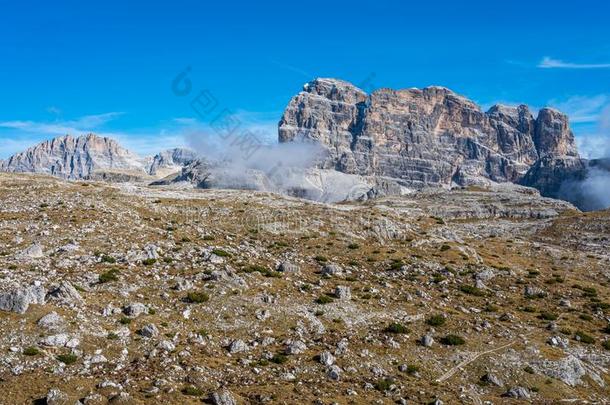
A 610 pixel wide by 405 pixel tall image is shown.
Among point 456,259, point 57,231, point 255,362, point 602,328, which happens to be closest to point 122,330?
point 255,362

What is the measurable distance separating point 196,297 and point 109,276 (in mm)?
6682

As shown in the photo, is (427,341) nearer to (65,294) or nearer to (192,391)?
(192,391)

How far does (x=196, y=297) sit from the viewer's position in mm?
34281

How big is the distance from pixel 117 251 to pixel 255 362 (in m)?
19.9

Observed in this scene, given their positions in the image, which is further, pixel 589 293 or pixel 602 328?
pixel 589 293

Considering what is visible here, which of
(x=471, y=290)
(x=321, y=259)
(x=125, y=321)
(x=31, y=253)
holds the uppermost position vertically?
(x=31, y=253)

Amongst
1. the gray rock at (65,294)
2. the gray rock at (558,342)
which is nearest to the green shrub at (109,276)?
the gray rock at (65,294)

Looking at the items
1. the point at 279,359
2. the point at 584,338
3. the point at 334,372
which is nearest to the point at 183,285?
the point at 279,359

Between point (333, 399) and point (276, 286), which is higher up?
point (276, 286)

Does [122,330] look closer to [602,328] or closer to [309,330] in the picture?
[309,330]

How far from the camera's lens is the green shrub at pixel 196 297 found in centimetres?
3422

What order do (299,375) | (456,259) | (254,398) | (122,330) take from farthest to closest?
(456,259) → (122,330) → (299,375) → (254,398)

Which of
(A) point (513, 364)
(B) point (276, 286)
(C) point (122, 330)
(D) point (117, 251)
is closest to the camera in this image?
(C) point (122, 330)

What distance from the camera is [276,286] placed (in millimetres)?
39562
